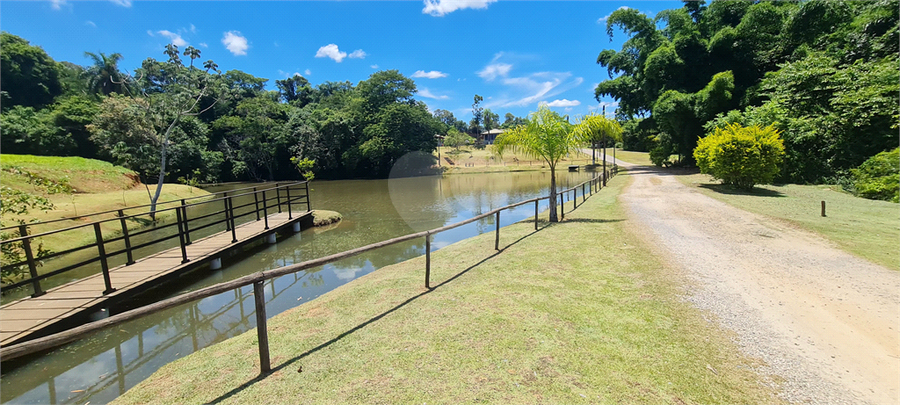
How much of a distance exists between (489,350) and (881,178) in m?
18.6

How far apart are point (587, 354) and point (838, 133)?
2266 centimetres

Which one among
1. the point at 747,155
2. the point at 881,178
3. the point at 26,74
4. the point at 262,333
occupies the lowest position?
the point at 262,333

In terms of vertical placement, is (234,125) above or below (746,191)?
above

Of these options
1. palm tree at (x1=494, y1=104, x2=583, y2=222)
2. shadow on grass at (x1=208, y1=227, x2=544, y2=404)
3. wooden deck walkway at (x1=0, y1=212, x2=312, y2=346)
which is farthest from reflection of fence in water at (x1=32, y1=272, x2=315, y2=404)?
palm tree at (x1=494, y1=104, x2=583, y2=222)

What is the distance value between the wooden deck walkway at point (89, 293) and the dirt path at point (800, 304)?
8.90 meters

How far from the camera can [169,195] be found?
22.2 meters

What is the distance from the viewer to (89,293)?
5.99m

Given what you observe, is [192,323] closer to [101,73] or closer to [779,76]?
[779,76]

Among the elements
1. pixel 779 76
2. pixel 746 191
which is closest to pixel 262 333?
pixel 746 191

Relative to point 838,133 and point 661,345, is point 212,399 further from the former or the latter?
point 838,133

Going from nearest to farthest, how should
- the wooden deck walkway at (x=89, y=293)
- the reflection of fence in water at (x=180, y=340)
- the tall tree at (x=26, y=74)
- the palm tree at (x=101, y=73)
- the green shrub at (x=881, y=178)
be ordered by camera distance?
the reflection of fence in water at (x=180, y=340) < the wooden deck walkway at (x=89, y=293) < the green shrub at (x=881, y=178) < the tall tree at (x=26, y=74) < the palm tree at (x=101, y=73)

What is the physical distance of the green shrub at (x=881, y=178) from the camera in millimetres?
12297

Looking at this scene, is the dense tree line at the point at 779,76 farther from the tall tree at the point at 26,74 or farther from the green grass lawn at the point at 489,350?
the tall tree at the point at 26,74

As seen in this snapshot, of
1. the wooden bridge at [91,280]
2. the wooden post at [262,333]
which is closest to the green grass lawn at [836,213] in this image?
the wooden post at [262,333]
